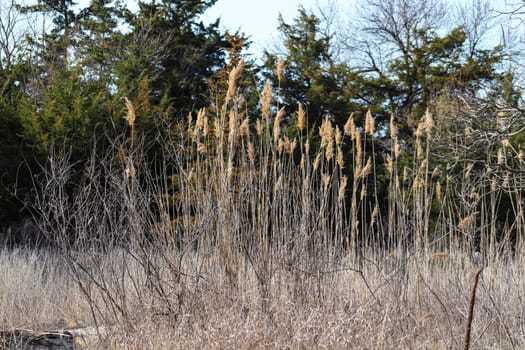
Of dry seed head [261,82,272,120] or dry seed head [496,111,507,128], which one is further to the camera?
dry seed head [496,111,507,128]

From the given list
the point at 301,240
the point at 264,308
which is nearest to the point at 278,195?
the point at 301,240

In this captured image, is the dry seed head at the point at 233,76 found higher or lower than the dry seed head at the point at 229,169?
higher

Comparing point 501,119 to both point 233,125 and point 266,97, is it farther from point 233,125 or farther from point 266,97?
point 233,125

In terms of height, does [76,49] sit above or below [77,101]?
above

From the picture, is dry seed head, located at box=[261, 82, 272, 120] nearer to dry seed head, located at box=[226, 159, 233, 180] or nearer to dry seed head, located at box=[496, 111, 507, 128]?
dry seed head, located at box=[226, 159, 233, 180]

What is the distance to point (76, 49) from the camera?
1530 cm

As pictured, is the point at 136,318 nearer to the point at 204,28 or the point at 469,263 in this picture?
the point at 469,263

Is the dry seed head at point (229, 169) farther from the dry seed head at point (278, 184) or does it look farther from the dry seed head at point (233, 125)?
the dry seed head at point (278, 184)

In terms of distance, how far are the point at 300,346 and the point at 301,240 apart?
29.4 inches

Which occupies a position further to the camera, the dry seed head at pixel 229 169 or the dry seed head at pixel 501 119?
the dry seed head at pixel 501 119

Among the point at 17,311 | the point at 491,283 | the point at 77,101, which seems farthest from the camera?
the point at 77,101

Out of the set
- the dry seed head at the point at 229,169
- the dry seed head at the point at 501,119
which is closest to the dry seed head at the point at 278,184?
the dry seed head at the point at 229,169

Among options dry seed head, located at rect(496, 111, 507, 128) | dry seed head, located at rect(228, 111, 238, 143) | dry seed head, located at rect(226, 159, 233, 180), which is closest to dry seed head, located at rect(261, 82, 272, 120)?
dry seed head, located at rect(228, 111, 238, 143)

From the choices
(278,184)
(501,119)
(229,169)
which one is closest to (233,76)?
(229,169)
